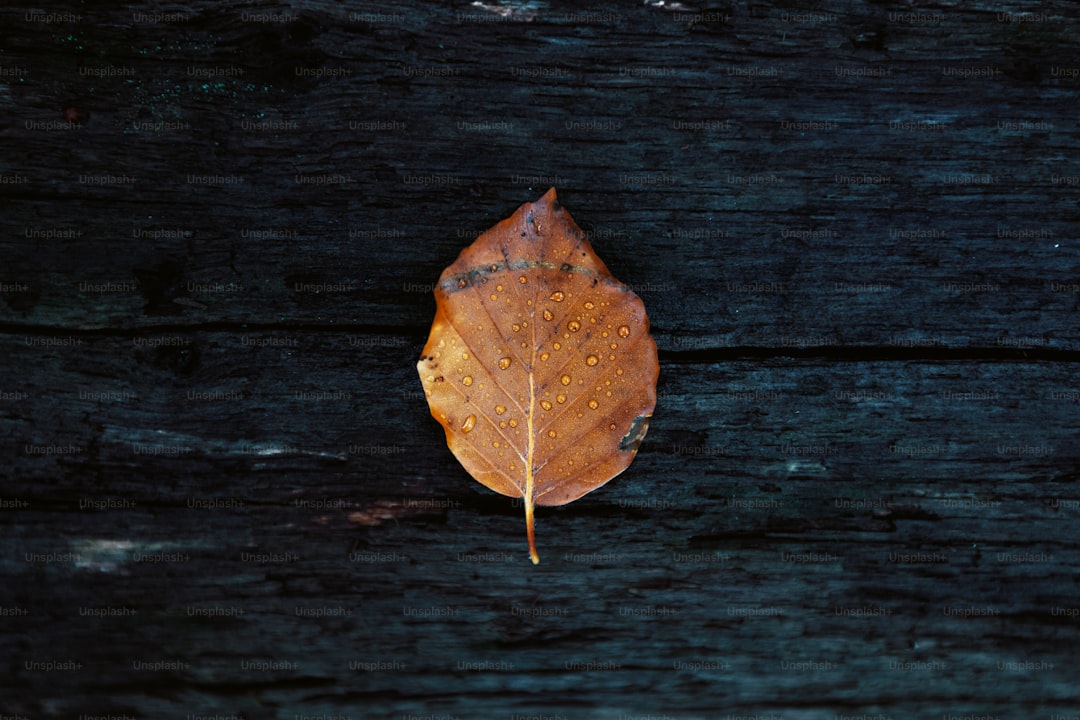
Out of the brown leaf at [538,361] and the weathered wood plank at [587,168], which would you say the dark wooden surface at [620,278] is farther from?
the brown leaf at [538,361]

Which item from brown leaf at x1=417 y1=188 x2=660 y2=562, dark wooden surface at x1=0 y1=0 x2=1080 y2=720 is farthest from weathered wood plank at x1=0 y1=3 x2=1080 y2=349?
brown leaf at x1=417 y1=188 x2=660 y2=562

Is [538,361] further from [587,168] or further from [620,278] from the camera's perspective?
[587,168]

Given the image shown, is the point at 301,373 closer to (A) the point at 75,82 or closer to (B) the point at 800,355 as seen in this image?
(A) the point at 75,82

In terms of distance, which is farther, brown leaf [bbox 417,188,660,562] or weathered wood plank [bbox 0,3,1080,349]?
weathered wood plank [bbox 0,3,1080,349]

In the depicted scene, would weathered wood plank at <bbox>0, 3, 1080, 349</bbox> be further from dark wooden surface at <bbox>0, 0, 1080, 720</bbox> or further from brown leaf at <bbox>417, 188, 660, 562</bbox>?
brown leaf at <bbox>417, 188, 660, 562</bbox>

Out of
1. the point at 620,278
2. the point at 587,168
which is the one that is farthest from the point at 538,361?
the point at 587,168

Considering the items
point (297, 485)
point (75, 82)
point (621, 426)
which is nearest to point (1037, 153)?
point (621, 426)

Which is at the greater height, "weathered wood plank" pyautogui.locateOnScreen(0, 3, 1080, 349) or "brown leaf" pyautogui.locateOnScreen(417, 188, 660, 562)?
"weathered wood plank" pyautogui.locateOnScreen(0, 3, 1080, 349)

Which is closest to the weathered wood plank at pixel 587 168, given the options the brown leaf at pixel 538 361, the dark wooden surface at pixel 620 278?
the dark wooden surface at pixel 620 278
